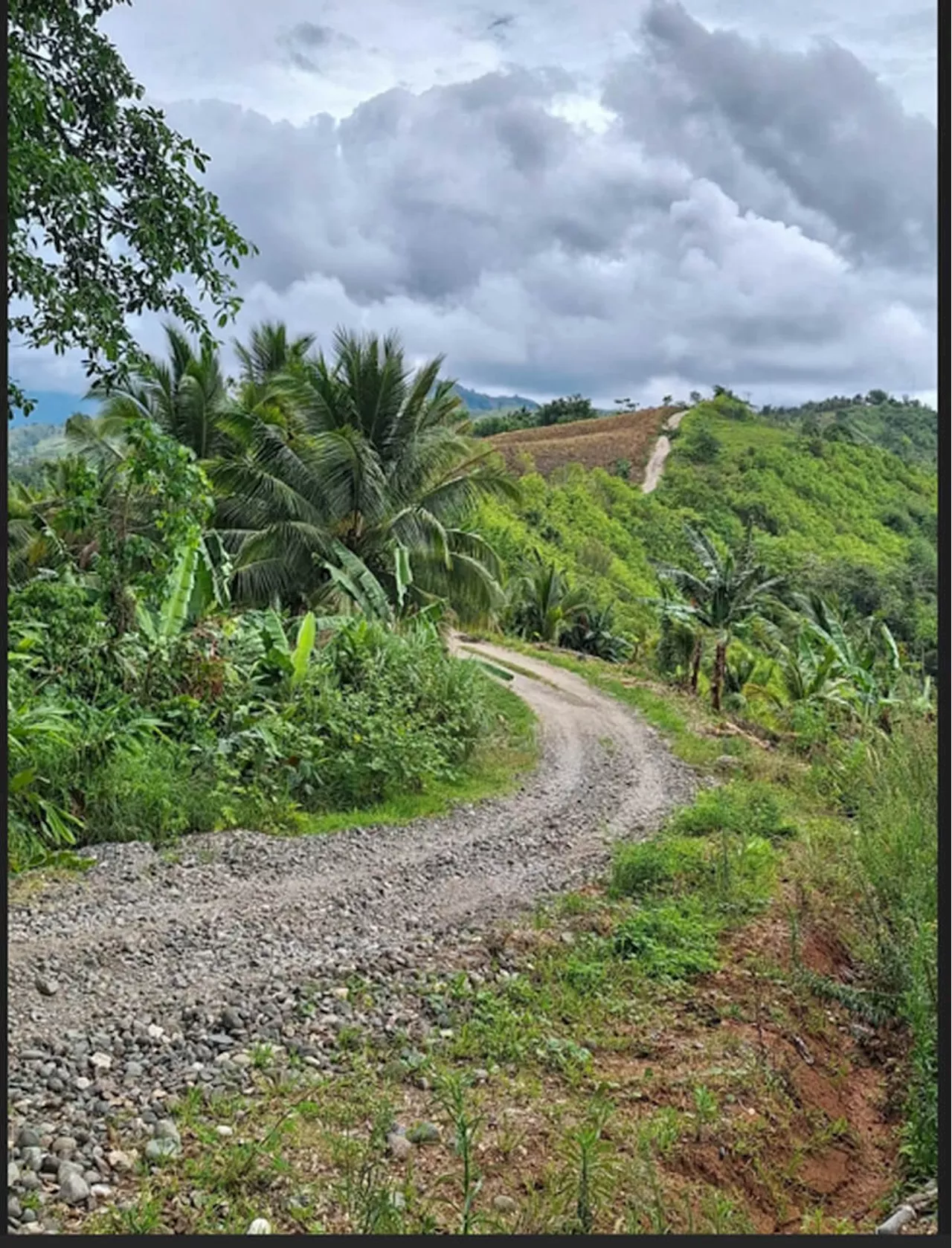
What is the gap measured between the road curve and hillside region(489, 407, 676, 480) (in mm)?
25307

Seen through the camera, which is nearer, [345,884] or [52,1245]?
[52,1245]

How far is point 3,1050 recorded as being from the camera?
1.52 metres

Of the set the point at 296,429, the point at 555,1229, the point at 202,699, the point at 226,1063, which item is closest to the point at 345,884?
the point at 226,1063

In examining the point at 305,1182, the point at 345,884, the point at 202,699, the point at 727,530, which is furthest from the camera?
the point at 727,530

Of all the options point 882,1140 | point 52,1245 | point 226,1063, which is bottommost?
point 882,1140

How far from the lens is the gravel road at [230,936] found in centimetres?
290

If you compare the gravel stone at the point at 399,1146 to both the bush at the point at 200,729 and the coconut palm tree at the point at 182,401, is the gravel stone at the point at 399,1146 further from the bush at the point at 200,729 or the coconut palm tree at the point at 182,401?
the coconut palm tree at the point at 182,401

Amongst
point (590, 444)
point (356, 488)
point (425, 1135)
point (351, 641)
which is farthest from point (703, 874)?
point (590, 444)

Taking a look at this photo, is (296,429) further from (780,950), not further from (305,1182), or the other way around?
(305,1182)

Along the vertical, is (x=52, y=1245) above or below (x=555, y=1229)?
above

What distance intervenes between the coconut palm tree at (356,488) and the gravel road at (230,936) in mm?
5463

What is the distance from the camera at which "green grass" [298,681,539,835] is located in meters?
6.20

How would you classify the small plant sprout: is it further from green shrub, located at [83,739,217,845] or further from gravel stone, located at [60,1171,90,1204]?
green shrub, located at [83,739,217,845]

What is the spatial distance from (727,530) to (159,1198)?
30.6 meters
